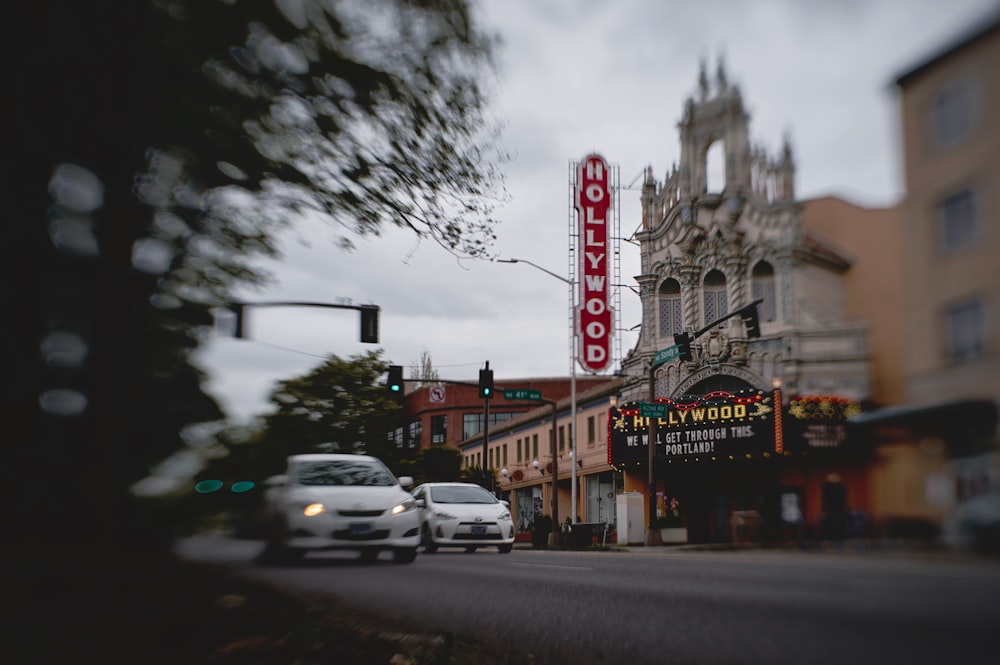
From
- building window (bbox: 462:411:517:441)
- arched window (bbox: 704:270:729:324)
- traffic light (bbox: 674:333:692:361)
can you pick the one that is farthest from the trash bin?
arched window (bbox: 704:270:729:324)

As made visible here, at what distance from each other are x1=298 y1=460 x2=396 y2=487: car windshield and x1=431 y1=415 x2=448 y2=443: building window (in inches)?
12.7

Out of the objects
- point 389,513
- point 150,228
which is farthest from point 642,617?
point 150,228

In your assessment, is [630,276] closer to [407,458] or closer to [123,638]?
[407,458]

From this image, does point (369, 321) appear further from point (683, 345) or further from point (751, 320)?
point (751, 320)

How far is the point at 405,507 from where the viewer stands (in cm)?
359

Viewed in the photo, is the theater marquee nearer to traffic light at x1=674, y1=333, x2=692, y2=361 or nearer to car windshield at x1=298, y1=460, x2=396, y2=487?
traffic light at x1=674, y1=333, x2=692, y2=361

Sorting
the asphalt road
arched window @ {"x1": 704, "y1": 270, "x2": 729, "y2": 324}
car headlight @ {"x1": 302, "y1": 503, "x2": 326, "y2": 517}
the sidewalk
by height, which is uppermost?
arched window @ {"x1": 704, "y1": 270, "x2": 729, "y2": 324}

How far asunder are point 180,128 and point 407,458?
61.8 inches

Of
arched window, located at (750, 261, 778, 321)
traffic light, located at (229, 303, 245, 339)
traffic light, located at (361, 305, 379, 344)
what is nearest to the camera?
arched window, located at (750, 261, 778, 321)

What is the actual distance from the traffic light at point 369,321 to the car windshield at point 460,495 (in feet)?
3.62

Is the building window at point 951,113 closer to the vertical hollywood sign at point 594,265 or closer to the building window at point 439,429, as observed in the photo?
the vertical hollywood sign at point 594,265

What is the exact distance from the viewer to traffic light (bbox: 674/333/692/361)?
188 centimetres

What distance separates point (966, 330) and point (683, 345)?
81 centimetres

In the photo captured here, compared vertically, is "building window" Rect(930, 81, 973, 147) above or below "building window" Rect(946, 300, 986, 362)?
above
